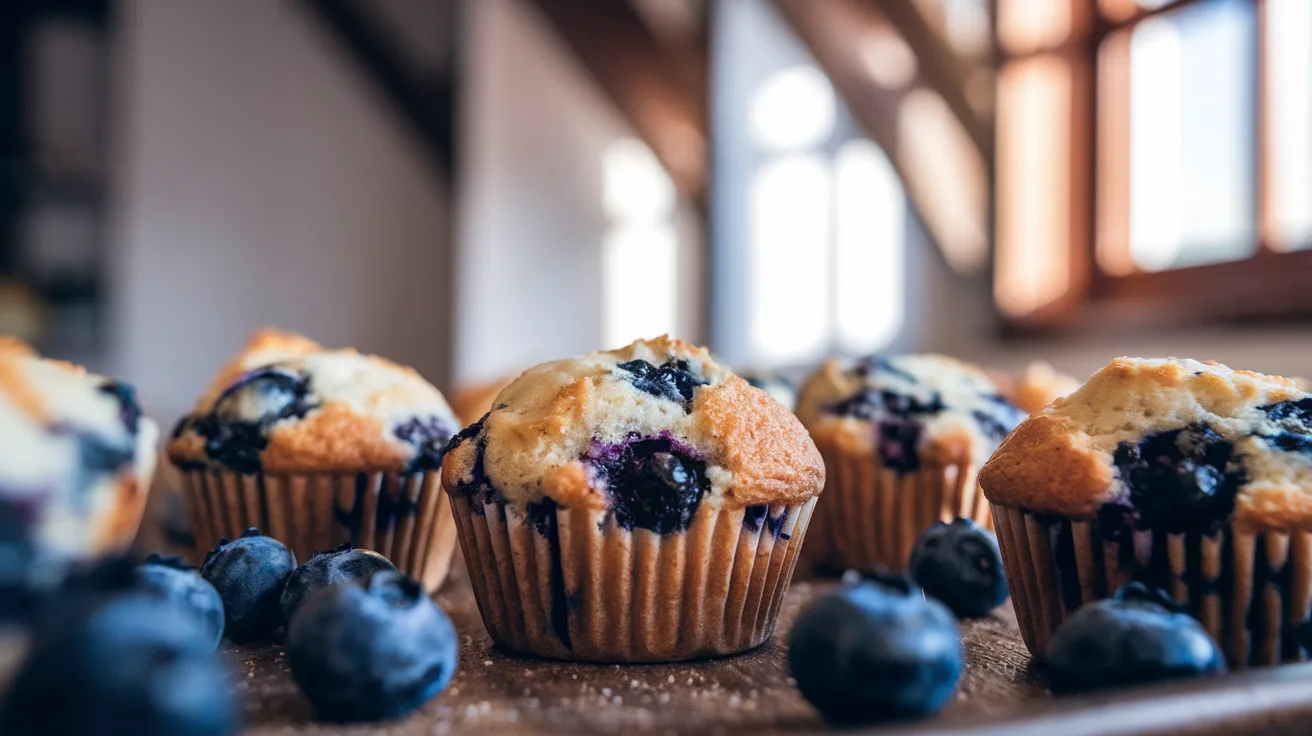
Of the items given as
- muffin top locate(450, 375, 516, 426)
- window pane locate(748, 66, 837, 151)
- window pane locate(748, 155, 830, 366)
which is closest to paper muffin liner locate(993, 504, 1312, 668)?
muffin top locate(450, 375, 516, 426)

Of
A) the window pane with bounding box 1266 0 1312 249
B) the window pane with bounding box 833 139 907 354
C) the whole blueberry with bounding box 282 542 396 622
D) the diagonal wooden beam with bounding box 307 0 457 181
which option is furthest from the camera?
the diagonal wooden beam with bounding box 307 0 457 181

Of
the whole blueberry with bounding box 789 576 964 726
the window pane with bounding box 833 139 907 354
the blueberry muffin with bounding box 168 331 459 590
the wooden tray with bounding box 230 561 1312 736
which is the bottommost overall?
the wooden tray with bounding box 230 561 1312 736

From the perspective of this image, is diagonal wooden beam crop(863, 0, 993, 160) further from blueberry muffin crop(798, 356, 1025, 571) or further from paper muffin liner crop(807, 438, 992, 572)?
paper muffin liner crop(807, 438, 992, 572)

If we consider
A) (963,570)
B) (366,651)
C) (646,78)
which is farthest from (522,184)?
(366,651)

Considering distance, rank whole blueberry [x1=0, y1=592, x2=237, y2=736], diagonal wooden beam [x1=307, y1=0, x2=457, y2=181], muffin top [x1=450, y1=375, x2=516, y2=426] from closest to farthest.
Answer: whole blueberry [x1=0, y1=592, x2=237, y2=736] → muffin top [x1=450, y1=375, x2=516, y2=426] → diagonal wooden beam [x1=307, y1=0, x2=457, y2=181]

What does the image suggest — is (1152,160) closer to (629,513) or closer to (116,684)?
(629,513)

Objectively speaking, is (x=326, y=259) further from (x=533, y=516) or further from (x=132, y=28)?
(x=533, y=516)

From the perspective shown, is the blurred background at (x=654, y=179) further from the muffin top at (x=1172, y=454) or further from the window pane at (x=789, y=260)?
the muffin top at (x=1172, y=454)
